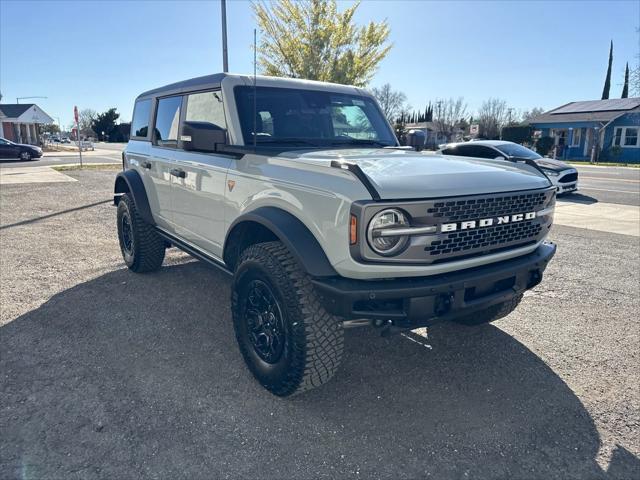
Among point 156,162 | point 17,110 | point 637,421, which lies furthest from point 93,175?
point 17,110

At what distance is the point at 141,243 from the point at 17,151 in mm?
27273

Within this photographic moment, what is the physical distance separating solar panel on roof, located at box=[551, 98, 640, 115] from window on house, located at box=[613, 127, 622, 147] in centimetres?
162

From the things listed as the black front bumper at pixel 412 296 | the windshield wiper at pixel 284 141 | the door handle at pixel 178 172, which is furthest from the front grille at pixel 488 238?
the door handle at pixel 178 172

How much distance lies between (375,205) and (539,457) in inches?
62.9

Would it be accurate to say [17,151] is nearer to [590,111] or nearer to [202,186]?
[202,186]

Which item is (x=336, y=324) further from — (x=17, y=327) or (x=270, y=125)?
(x=17, y=327)

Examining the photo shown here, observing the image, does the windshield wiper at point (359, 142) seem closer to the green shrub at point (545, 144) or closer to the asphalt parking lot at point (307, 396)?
the asphalt parking lot at point (307, 396)

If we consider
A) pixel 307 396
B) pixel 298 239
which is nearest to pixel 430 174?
pixel 298 239

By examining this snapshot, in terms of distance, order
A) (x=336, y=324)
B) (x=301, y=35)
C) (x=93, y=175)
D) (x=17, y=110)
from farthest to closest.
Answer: (x=17, y=110)
(x=93, y=175)
(x=301, y=35)
(x=336, y=324)

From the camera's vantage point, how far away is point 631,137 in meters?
35.1

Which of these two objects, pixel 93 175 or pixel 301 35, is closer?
pixel 301 35

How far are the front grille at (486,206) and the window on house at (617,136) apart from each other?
3988 cm

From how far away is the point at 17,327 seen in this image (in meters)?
3.88

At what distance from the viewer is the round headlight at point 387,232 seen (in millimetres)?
2400
